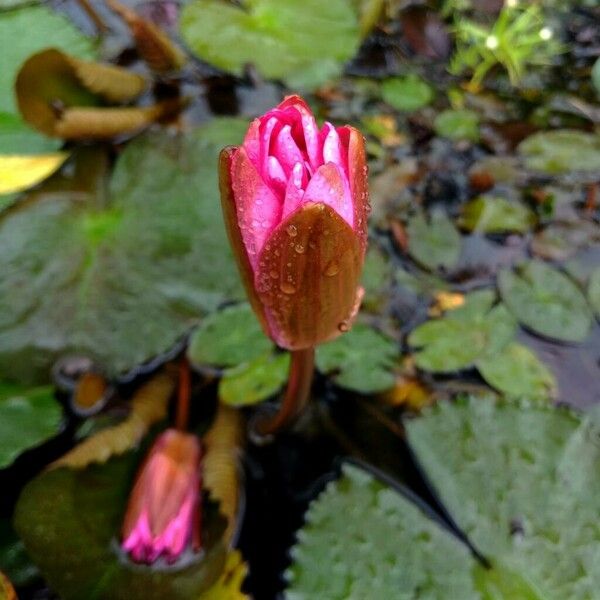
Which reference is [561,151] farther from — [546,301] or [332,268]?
[332,268]

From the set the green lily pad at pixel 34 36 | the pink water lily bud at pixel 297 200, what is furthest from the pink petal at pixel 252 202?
the green lily pad at pixel 34 36

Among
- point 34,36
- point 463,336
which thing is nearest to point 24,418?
point 463,336

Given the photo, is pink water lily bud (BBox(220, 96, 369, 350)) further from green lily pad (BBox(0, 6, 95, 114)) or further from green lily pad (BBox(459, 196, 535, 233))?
green lily pad (BBox(0, 6, 95, 114))

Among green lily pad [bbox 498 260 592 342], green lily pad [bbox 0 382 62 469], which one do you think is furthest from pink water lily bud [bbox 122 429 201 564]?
green lily pad [bbox 498 260 592 342]

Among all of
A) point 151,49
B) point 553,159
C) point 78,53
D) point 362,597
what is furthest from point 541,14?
point 362,597

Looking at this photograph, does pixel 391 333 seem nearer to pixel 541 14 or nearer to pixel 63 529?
pixel 63 529
